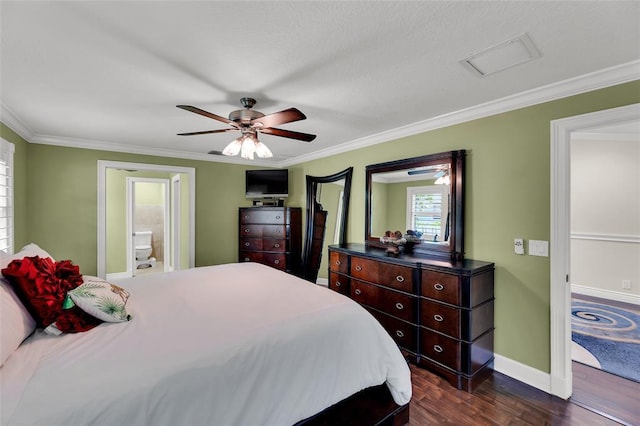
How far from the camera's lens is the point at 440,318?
2.36 meters

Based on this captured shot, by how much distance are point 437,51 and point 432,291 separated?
1.83 metres

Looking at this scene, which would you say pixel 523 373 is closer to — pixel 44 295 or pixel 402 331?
pixel 402 331

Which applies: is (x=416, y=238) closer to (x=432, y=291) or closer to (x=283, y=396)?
(x=432, y=291)

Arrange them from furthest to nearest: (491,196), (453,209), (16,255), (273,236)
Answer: (273,236) < (453,209) < (491,196) < (16,255)

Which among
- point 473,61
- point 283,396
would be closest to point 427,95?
point 473,61

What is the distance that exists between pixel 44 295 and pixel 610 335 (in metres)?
4.97

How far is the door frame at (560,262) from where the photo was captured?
2133 mm

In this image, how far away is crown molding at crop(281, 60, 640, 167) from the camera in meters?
1.88

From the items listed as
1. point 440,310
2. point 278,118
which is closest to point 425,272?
point 440,310

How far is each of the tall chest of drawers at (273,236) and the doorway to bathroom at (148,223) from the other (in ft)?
6.85

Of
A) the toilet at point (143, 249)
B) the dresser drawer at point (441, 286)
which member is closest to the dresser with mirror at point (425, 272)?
the dresser drawer at point (441, 286)

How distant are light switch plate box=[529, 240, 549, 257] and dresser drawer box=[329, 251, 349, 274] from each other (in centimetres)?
175

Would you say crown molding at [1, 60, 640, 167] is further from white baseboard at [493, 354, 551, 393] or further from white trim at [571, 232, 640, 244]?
white trim at [571, 232, 640, 244]

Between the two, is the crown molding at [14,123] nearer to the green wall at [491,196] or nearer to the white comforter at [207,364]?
the green wall at [491,196]
